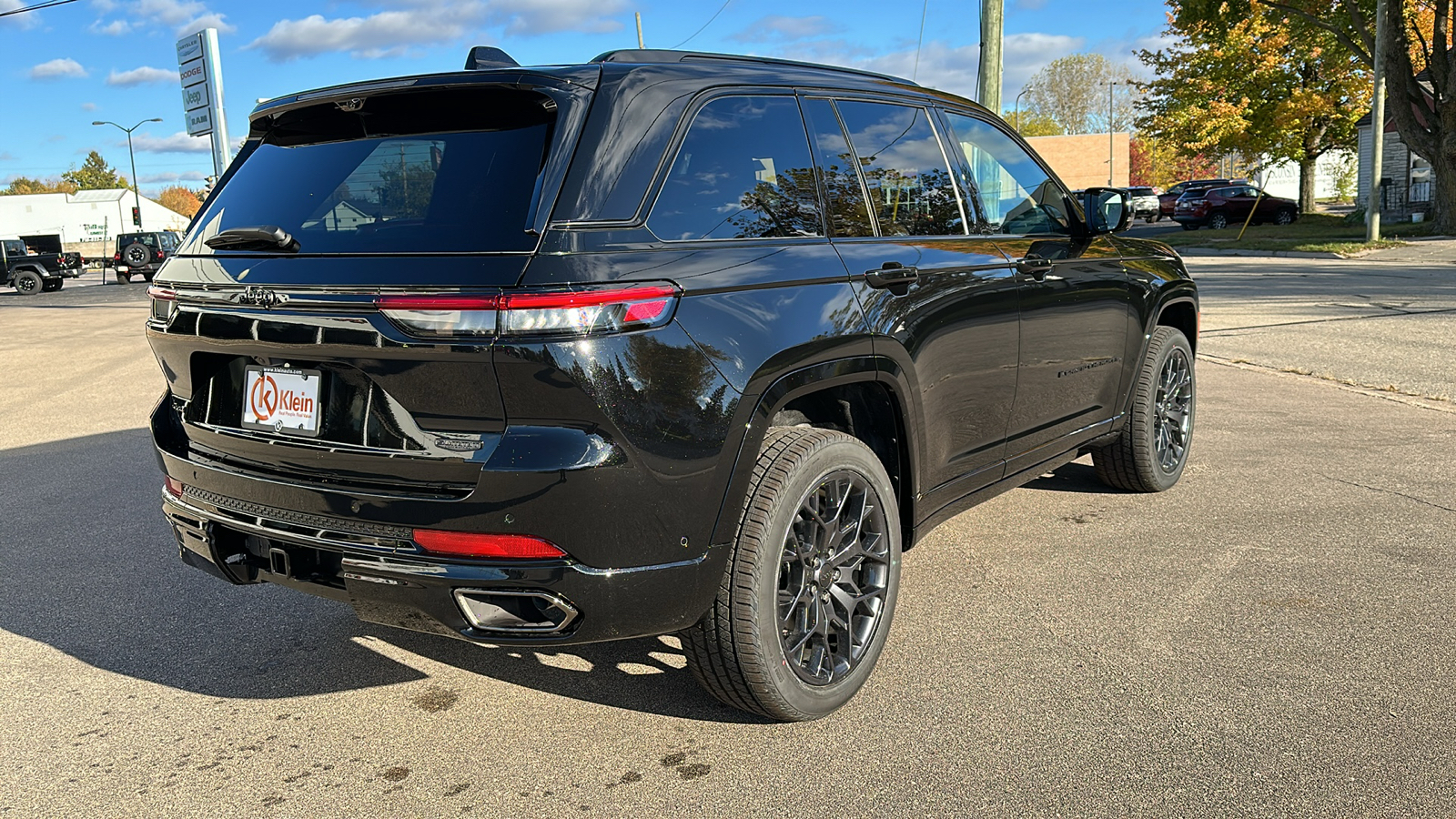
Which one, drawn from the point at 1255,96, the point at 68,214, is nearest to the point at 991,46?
the point at 1255,96

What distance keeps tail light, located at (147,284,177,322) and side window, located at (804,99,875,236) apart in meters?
1.87

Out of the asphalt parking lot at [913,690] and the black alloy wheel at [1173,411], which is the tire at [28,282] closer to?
the asphalt parking lot at [913,690]

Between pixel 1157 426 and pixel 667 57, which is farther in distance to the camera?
pixel 1157 426

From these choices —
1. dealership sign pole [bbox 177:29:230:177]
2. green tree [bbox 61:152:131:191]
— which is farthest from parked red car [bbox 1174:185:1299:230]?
green tree [bbox 61:152:131:191]

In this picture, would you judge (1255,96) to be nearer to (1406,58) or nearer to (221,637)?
(1406,58)

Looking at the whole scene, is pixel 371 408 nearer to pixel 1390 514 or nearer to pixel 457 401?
pixel 457 401

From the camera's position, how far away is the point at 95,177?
436 feet

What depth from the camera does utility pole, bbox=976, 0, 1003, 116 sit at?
1221 centimetres

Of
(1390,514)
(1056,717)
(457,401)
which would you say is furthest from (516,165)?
(1390,514)

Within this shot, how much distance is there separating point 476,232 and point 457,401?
0.40 meters

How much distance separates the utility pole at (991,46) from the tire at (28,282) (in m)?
31.0

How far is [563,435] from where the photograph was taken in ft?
8.40

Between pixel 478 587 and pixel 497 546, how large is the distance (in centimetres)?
11

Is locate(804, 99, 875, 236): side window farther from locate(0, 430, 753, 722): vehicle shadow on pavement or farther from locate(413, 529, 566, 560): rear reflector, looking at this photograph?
locate(0, 430, 753, 722): vehicle shadow on pavement
